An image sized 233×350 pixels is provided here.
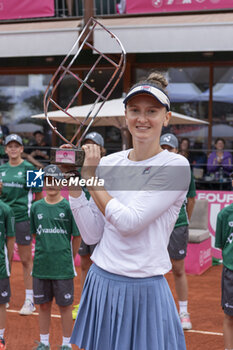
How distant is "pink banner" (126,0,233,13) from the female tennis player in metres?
8.01

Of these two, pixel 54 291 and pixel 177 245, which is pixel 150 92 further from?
pixel 177 245

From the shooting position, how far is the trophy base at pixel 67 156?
1713 mm

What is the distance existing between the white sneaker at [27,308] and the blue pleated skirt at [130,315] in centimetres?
346

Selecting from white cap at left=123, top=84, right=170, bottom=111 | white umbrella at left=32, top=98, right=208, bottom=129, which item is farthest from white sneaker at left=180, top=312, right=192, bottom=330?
white umbrella at left=32, top=98, right=208, bottom=129

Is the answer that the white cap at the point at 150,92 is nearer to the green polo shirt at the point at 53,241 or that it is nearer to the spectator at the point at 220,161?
the green polo shirt at the point at 53,241

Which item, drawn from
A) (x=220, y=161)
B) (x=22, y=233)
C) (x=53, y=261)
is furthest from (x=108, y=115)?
(x=53, y=261)

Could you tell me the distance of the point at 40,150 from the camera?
35.1 feet

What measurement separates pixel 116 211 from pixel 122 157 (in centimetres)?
33

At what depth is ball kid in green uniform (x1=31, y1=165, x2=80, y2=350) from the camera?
4020 mm

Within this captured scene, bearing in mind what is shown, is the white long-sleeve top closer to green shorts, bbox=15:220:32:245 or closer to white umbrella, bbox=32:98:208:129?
green shorts, bbox=15:220:32:245

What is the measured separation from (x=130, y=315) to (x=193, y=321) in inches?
135

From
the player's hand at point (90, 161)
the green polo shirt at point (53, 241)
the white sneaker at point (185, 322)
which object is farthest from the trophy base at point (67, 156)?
the white sneaker at point (185, 322)

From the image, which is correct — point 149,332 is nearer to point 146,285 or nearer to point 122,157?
point 146,285

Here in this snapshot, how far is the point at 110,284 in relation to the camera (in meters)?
1.95
